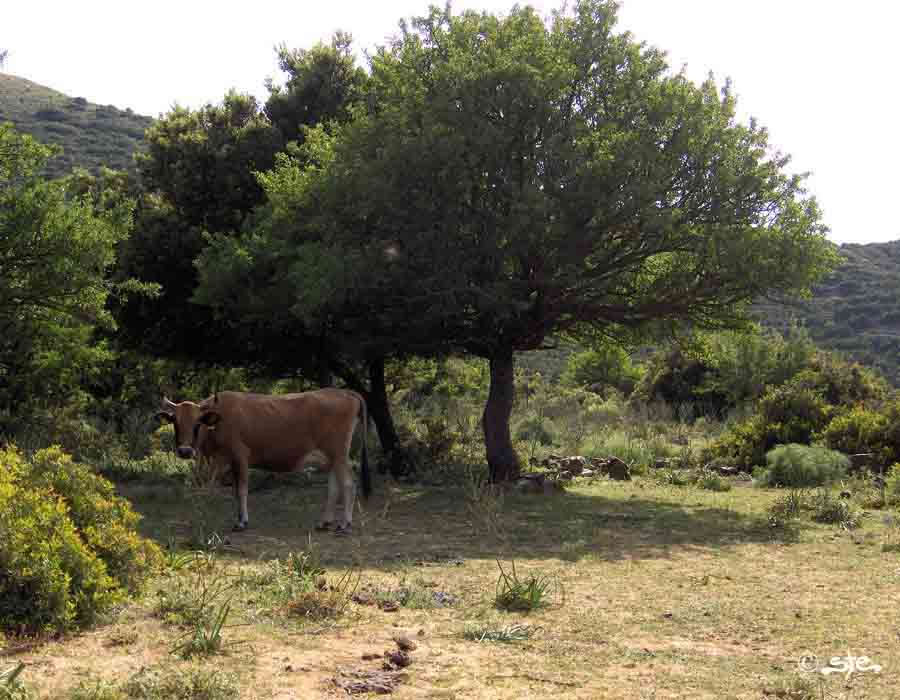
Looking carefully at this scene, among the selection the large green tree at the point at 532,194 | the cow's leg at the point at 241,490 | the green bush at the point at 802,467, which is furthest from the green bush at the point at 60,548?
the green bush at the point at 802,467

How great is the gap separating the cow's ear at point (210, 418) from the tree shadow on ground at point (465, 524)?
→ 1.22 metres

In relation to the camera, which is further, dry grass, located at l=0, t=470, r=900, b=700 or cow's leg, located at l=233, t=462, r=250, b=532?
cow's leg, located at l=233, t=462, r=250, b=532

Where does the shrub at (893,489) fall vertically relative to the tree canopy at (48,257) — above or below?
below

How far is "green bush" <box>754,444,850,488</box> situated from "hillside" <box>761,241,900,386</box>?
29200 mm

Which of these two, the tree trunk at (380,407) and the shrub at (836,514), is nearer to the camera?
the shrub at (836,514)

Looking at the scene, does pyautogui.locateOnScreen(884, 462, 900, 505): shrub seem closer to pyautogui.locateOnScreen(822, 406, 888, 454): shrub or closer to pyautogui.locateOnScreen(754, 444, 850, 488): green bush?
pyautogui.locateOnScreen(754, 444, 850, 488): green bush

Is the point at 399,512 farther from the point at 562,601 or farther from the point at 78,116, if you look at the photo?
the point at 78,116

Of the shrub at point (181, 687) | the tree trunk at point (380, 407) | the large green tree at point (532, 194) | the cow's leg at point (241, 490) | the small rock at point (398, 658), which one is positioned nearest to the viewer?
the shrub at point (181, 687)

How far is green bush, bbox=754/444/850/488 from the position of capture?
56.2ft

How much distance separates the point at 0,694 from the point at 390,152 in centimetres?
1136

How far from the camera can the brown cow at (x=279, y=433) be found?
12078 millimetres

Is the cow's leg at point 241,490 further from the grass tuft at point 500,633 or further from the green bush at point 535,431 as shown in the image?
the green bush at point 535,431

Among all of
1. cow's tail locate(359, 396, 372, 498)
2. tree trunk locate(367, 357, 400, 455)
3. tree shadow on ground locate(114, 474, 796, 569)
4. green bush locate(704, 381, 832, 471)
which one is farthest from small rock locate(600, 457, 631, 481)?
cow's tail locate(359, 396, 372, 498)

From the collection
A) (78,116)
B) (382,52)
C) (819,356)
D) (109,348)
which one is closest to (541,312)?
(382,52)
